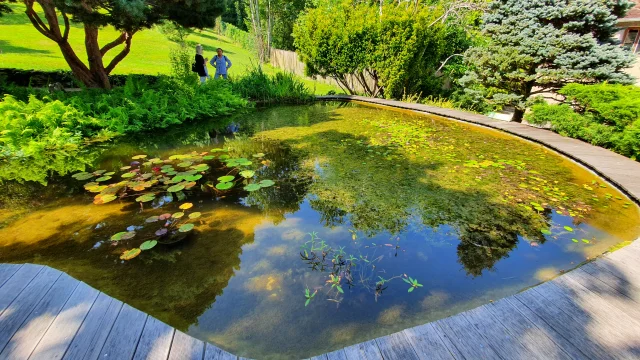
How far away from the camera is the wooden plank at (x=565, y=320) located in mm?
1485

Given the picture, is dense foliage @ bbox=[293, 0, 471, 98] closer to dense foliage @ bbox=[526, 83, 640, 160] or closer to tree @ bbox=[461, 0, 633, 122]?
tree @ bbox=[461, 0, 633, 122]

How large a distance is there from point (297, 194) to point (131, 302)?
Answer: 202 centimetres

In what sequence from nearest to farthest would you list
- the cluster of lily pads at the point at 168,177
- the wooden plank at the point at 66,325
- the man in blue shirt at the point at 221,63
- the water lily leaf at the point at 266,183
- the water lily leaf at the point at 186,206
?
1. the wooden plank at the point at 66,325
2. the water lily leaf at the point at 186,206
3. the cluster of lily pads at the point at 168,177
4. the water lily leaf at the point at 266,183
5. the man in blue shirt at the point at 221,63

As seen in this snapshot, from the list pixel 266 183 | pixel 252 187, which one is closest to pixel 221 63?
pixel 266 183

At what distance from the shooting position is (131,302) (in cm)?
202

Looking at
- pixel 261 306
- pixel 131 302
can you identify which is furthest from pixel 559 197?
pixel 131 302

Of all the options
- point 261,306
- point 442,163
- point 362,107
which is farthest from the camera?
point 362,107

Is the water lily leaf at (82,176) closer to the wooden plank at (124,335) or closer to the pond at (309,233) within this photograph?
the pond at (309,233)

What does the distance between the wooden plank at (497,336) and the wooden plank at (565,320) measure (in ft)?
0.85

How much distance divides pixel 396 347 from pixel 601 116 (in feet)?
19.4

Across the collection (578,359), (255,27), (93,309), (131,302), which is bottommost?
(131,302)

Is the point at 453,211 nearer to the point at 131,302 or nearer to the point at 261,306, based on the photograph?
the point at 261,306

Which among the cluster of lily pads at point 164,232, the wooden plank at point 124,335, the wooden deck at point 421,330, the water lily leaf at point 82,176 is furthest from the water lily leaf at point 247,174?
the wooden plank at point 124,335

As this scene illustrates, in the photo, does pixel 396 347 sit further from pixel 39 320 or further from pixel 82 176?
pixel 82 176
